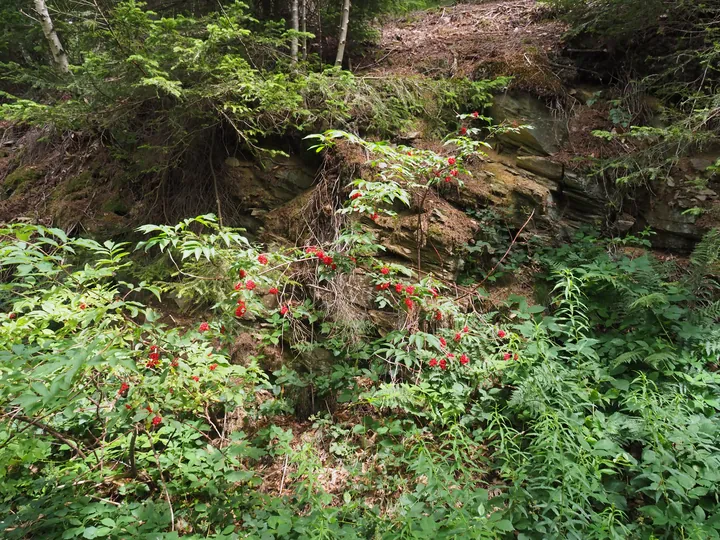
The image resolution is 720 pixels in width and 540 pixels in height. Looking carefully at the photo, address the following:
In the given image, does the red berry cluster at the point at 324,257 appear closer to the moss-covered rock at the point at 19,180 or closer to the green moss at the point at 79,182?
the green moss at the point at 79,182

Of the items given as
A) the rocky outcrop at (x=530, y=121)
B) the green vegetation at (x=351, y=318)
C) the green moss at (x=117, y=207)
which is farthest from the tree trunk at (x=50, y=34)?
the rocky outcrop at (x=530, y=121)

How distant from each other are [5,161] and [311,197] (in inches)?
226

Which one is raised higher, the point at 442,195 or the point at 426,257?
the point at 442,195

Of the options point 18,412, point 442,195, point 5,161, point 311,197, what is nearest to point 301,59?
point 311,197

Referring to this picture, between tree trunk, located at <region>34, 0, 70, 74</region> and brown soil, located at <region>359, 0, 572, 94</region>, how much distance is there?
4008 millimetres

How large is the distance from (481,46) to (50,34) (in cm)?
574

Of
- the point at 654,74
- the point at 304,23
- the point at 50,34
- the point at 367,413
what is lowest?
the point at 367,413

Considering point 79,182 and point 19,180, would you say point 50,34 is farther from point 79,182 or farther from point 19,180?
point 19,180

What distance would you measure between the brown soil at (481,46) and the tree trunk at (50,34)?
13.1 feet

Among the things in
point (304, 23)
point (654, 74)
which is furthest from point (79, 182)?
point (654, 74)

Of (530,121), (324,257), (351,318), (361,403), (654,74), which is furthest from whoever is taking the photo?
(530,121)

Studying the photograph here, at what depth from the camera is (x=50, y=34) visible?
16.4 feet

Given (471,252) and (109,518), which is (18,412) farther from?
(471,252)

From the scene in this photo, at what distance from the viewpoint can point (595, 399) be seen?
9.11 ft
